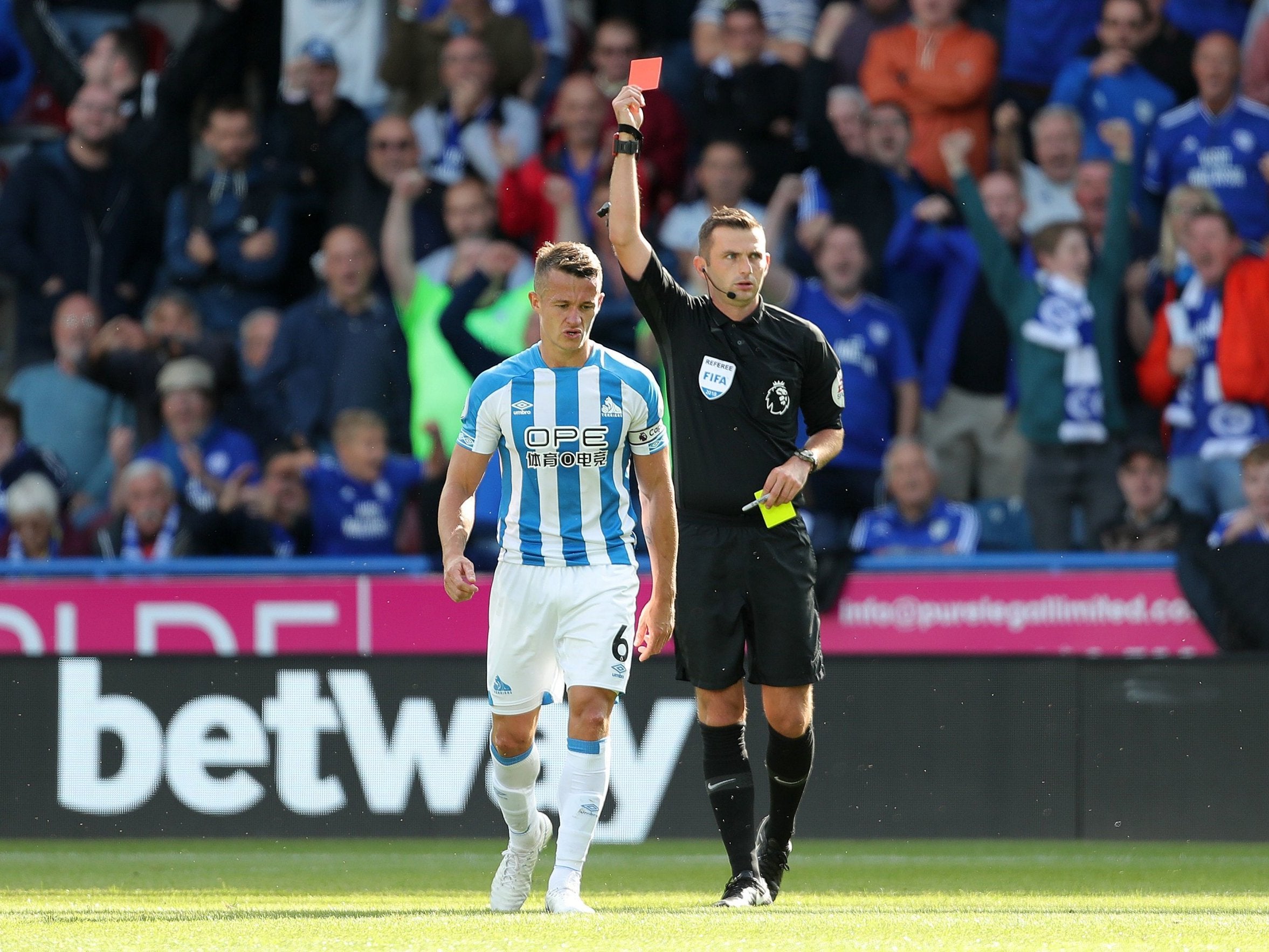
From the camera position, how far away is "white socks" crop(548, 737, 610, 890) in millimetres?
5637

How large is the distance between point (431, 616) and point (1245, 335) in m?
4.56

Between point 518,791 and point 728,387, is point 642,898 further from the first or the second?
point 728,387

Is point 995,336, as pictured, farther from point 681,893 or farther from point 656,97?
point 681,893

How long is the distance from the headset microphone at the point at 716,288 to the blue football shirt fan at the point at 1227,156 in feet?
18.7

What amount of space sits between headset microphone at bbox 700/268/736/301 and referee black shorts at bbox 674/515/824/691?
0.73 metres

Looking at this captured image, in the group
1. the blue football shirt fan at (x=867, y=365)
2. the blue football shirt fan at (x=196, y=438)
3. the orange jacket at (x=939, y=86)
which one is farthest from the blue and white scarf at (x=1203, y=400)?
the blue football shirt fan at (x=196, y=438)

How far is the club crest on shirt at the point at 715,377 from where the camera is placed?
19.7ft

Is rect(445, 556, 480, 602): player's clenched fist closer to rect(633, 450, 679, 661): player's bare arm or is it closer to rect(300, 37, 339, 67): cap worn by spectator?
rect(633, 450, 679, 661): player's bare arm

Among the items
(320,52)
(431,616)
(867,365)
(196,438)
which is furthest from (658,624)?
(320,52)

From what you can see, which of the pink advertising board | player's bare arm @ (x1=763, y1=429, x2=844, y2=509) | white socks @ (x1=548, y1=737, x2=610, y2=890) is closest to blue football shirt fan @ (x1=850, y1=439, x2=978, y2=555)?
the pink advertising board

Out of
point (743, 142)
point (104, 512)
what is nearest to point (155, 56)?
point (104, 512)

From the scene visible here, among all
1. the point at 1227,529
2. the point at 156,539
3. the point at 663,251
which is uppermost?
the point at 663,251

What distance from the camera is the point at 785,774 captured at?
6.15m

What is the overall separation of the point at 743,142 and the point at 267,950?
7774 millimetres
